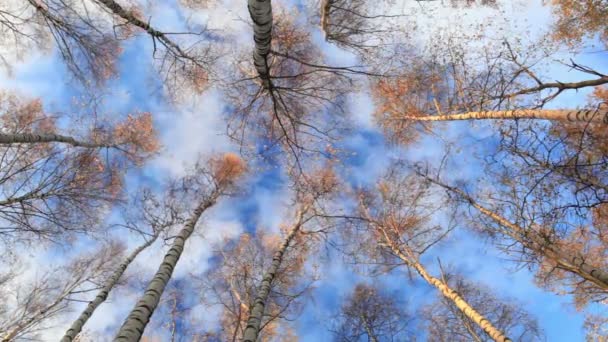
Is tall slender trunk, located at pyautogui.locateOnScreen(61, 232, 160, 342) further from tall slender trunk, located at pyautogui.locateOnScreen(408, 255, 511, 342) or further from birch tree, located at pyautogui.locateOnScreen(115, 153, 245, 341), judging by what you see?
tall slender trunk, located at pyautogui.locateOnScreen(408, 255, 511, 342)

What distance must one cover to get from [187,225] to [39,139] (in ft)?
12.5

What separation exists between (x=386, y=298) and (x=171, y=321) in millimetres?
7114

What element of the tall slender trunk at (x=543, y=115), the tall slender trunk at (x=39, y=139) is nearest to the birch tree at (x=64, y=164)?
the tall slender trunk at (x=39, y=139)

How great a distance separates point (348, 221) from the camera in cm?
1120

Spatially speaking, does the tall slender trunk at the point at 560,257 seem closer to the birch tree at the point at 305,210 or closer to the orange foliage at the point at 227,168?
the birch tree at the point at 305,210

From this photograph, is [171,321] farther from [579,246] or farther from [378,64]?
[579,246]

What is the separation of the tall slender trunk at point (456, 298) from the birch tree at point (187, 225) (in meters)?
5.89

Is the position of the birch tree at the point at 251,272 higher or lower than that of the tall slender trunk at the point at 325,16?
lower

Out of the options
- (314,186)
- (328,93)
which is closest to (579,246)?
(314,186)

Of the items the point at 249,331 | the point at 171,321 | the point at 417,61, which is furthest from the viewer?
the point at 417,61

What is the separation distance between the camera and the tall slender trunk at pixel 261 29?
3.32 meters

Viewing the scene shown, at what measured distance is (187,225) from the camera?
302 inches

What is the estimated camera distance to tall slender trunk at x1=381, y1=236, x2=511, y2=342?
6.21 metres

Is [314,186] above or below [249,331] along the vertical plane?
above
